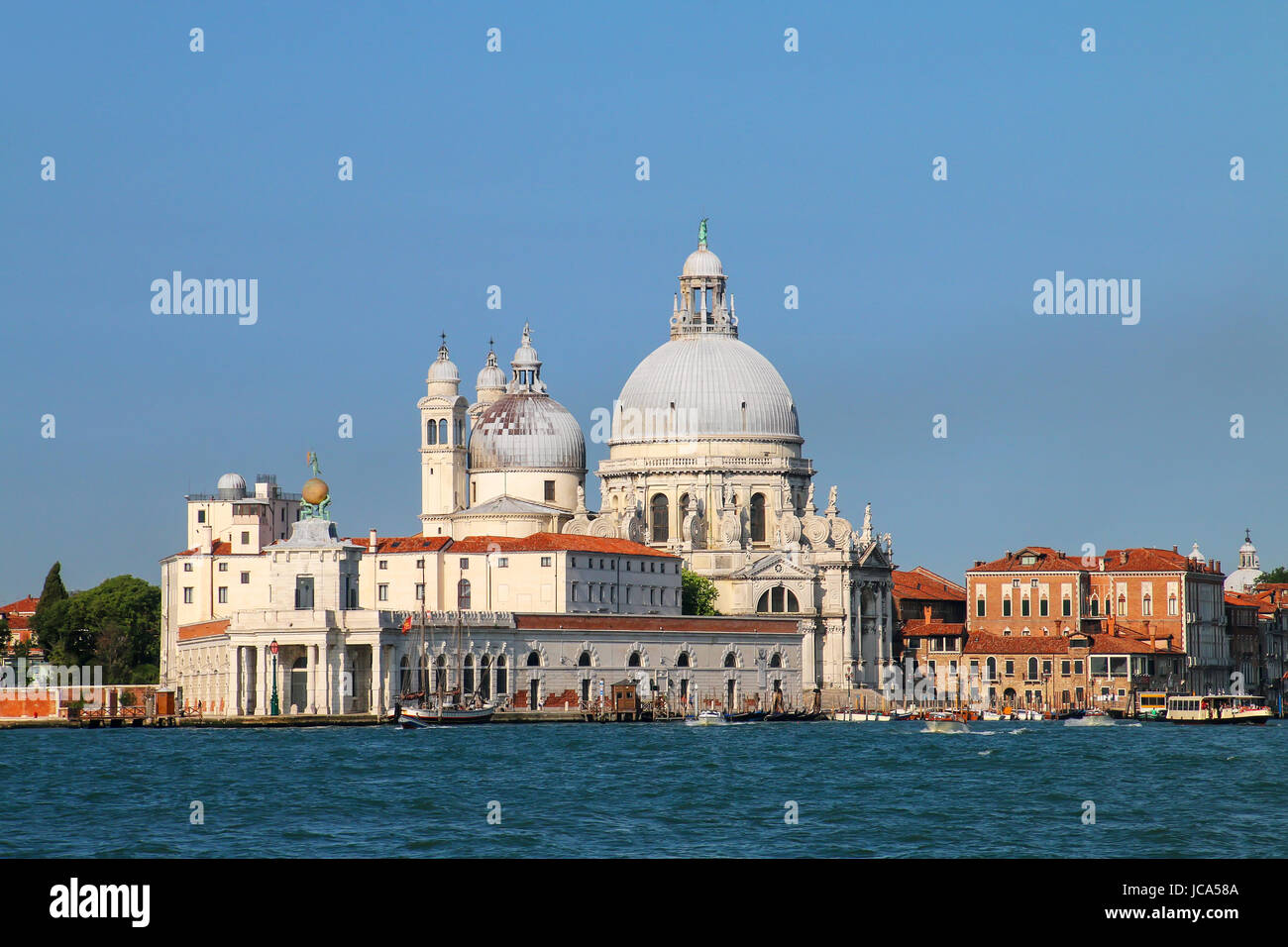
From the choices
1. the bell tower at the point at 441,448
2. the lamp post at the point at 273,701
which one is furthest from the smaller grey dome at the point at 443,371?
the lamp post at the point at 273,701

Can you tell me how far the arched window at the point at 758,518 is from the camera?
10688cm

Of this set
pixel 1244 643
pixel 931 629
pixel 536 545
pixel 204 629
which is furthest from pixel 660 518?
pixel 1244 643

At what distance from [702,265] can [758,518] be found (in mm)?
12792

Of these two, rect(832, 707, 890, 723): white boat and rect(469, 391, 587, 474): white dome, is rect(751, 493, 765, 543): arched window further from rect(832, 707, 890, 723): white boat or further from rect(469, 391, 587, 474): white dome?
rect(832, 707, 890, 723): white boat

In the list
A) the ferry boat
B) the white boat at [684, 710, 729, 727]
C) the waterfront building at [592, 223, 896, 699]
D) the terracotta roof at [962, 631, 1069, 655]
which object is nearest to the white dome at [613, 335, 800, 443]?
the waterfront building at [592, 223, 896, 699]

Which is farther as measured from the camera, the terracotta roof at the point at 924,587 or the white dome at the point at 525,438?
the terracotta roof at the point at 924,587

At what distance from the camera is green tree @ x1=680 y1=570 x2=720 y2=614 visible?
101 metres

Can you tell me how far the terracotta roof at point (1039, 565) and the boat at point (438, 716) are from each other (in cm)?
3566

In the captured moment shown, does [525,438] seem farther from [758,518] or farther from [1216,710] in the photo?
[1216,710]

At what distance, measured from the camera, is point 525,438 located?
106938 mm

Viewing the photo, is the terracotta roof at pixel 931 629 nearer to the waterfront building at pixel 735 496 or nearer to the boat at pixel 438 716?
the waterfront building at pixel 735 496

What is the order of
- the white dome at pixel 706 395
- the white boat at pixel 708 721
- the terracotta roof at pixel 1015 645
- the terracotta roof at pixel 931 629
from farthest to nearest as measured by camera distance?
the terracotta roof at pixel 931 629
the white dome at pixel 706 395
the terracotta roof at pixel 1015 645
the white boat at pixel 708 721
